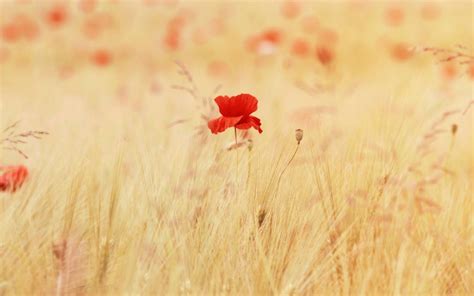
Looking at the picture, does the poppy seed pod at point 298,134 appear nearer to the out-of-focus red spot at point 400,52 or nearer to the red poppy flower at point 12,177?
the red poppy flower at point 12,177

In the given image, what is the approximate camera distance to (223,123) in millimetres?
1491

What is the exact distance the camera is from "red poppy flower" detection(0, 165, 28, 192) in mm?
1617

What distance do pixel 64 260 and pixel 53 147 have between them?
27.2 inches

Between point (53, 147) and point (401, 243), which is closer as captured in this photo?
point (401, 243)

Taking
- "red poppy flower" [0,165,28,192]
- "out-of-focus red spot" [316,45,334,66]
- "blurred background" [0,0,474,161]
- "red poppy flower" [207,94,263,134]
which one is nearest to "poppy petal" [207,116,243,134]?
"red poppy flower" [207,94,263,134]

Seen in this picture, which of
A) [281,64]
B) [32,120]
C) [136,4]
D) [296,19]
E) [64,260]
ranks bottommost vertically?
[64,260]

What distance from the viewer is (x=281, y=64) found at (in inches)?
191

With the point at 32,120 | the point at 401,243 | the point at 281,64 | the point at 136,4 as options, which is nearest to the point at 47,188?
the point at 401,243

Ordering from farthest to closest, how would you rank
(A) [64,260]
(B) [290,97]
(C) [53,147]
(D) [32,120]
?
(B) [290,97] < (D) [32,120] < (C) [53,147] < (A) [64,260]

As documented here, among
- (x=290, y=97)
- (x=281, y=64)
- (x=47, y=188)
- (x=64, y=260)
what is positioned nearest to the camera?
(x=64, y=260)

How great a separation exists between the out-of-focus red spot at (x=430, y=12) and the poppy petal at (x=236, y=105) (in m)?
4.25

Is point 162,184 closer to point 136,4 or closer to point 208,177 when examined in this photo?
point 208,177

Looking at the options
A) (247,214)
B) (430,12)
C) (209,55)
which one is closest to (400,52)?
(430,12)

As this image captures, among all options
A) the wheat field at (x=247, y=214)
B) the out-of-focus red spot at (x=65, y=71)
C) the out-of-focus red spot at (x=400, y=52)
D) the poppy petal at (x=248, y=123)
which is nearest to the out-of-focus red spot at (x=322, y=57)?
the wheat field at (x=247, y=214)
